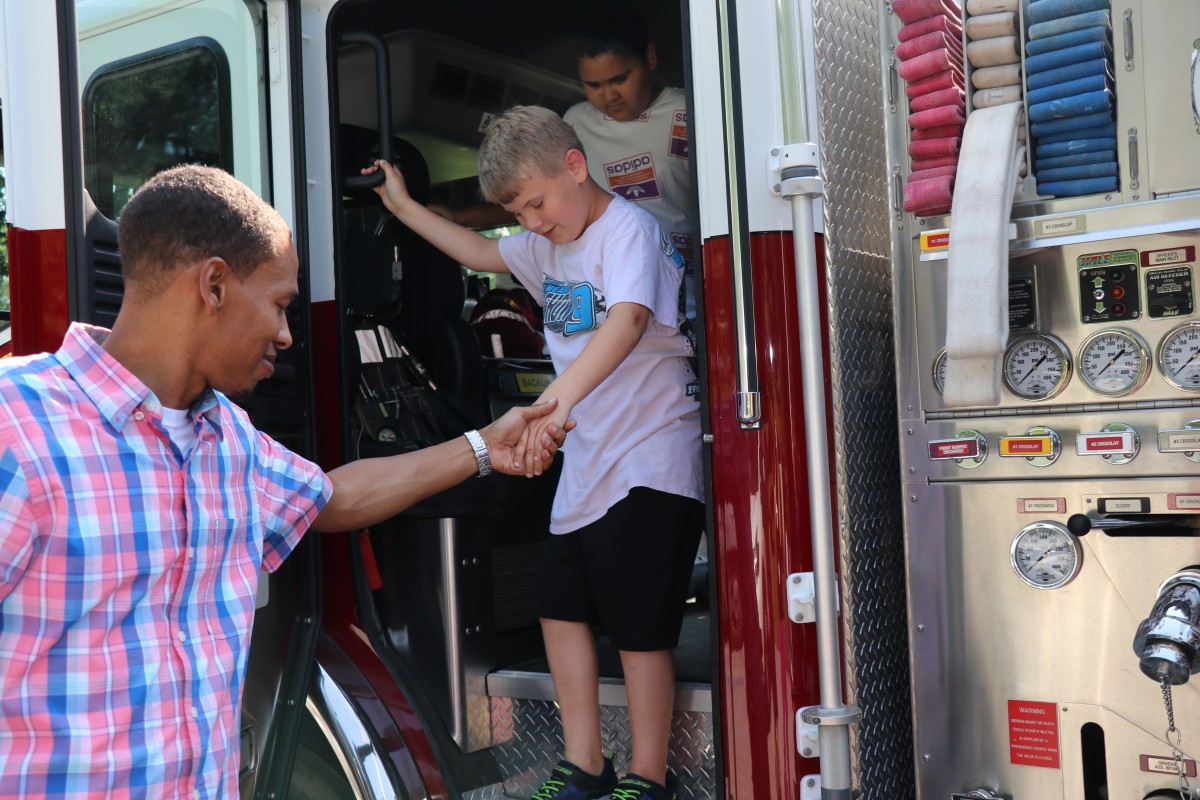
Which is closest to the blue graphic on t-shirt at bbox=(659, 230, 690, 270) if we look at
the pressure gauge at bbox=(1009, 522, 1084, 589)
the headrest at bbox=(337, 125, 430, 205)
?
the headrest at bbox=(337, 125, 430, 205)

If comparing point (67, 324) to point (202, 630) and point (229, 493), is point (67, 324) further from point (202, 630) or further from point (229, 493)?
point (202, 630)

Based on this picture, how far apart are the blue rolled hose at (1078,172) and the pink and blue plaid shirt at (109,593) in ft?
5.22

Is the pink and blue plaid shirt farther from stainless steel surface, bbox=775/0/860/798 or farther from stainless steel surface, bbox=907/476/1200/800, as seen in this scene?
stainless steel surface, bbox=907/476/1200/800

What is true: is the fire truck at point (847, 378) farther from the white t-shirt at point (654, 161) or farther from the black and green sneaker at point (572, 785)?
the white t-shirt at point (654, 161)

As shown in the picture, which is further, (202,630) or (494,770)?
(494,770)

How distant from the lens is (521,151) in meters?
2.63

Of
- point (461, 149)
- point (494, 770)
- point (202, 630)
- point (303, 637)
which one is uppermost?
point (461, 149)

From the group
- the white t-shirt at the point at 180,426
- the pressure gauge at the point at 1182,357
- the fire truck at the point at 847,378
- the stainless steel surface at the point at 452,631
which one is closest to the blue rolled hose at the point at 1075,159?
the fire truck at the point at 847,378

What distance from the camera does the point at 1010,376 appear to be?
2.29 meters

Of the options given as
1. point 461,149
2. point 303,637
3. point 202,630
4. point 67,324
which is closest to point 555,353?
point 303,637

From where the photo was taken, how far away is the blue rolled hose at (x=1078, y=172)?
87.6 inches

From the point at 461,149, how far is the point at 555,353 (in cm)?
147

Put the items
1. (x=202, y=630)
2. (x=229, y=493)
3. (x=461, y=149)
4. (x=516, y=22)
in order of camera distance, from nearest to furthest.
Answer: (x=202, y=630)
(x=229, y=493)
(x=516, y=22)
(x=461, y=149)

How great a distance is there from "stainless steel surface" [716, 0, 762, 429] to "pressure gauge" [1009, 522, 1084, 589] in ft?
1.82
